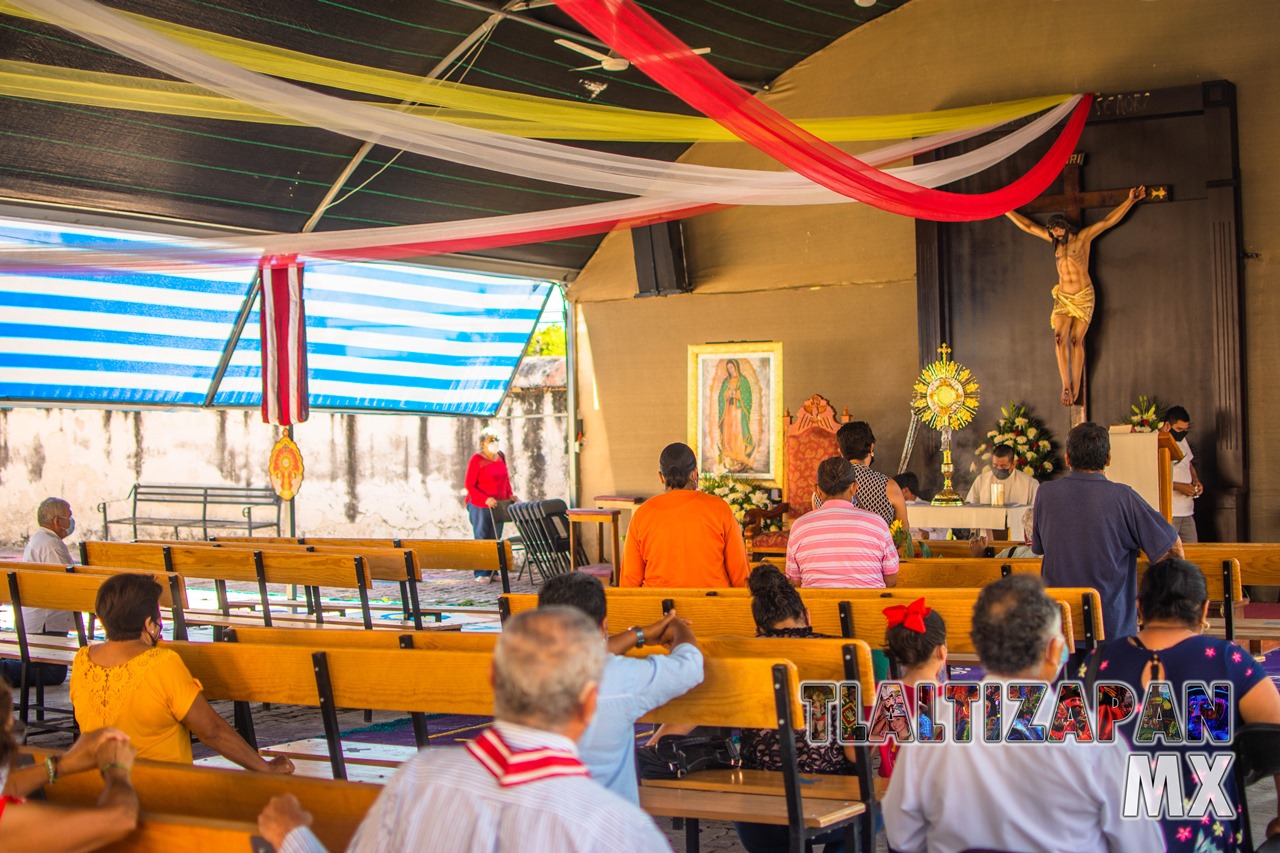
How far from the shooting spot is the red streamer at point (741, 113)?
4359 millimetres

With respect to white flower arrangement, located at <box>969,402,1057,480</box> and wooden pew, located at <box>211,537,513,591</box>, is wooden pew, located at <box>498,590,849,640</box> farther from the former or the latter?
white flower arrangement, located at <box>969,402,1057,480</box>

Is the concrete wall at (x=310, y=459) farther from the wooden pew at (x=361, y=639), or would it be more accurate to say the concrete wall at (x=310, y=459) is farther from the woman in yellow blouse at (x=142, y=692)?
the woman in yellow blouse at (x=142, y=692)

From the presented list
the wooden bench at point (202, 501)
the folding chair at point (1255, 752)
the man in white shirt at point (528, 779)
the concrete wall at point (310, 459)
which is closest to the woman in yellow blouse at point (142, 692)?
the man in white shirt at point (528, 779)

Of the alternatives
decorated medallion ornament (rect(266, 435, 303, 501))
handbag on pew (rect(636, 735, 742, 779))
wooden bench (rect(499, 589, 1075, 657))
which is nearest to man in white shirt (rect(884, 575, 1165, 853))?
handbag on pew (rect(636, 735, 742, 779))

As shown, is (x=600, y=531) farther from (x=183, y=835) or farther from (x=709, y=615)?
(x=183, y=835)

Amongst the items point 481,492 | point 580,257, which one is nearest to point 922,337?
point 580,257

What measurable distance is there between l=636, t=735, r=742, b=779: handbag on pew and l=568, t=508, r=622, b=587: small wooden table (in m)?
6.44

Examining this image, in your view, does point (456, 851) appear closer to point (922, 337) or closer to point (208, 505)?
point (922, 337)

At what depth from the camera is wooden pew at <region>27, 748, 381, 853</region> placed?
227 cm

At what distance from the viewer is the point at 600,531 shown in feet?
39.4

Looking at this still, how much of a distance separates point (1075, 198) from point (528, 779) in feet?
28.7

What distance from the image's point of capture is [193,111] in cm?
562

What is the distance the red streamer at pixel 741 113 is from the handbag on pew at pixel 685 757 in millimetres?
2273

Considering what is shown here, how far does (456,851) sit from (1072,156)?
8949mm
